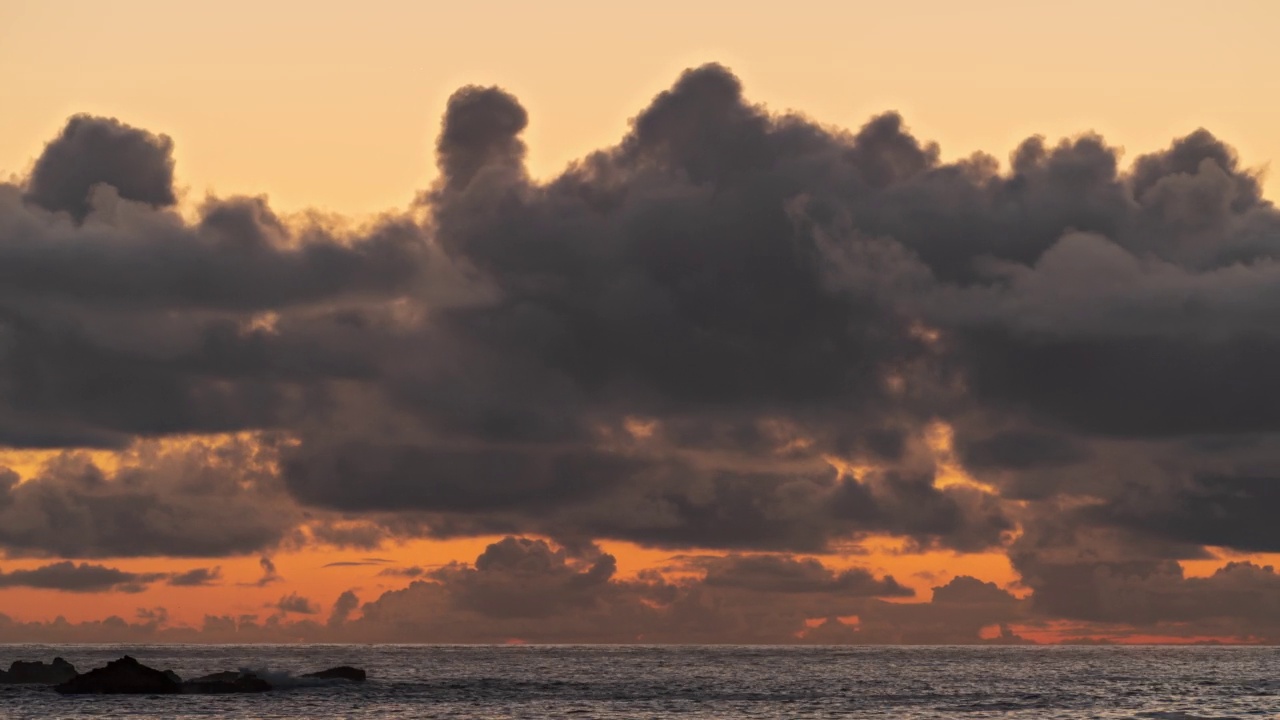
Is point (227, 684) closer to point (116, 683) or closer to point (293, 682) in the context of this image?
point (293, 682)

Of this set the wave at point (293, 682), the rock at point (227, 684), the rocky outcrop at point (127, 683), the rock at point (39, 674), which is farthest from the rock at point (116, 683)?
the wave at point (293, 682)

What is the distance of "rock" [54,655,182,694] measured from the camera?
16700 centimetres

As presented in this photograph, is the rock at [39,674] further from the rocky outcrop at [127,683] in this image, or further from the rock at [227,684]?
the rock at [227,684]

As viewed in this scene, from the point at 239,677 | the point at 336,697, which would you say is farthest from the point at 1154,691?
the point at 239,677

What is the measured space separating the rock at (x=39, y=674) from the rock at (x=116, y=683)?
1446 cm

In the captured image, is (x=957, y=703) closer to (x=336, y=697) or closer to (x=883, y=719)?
(x=883, y=719)

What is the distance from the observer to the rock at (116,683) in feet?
548

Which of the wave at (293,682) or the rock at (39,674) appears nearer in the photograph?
the rock at (39,674)

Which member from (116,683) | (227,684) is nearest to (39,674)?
(116,683)

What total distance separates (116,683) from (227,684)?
14.8 m

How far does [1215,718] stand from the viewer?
14150 centimetres

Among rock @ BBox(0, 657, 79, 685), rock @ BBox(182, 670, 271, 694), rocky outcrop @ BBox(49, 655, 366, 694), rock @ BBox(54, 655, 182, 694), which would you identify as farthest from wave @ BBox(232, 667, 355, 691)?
rock @ BBox(0, 657, 79, 685)

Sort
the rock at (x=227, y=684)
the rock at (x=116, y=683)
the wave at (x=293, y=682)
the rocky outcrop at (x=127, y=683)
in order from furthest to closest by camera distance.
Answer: the wave at (x=293, y=682) → the rock at (x=227, y=684) → the rocky outcrop at (x=127, y=683) → the rock at (x=116, y=683)

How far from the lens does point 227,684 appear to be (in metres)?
179
